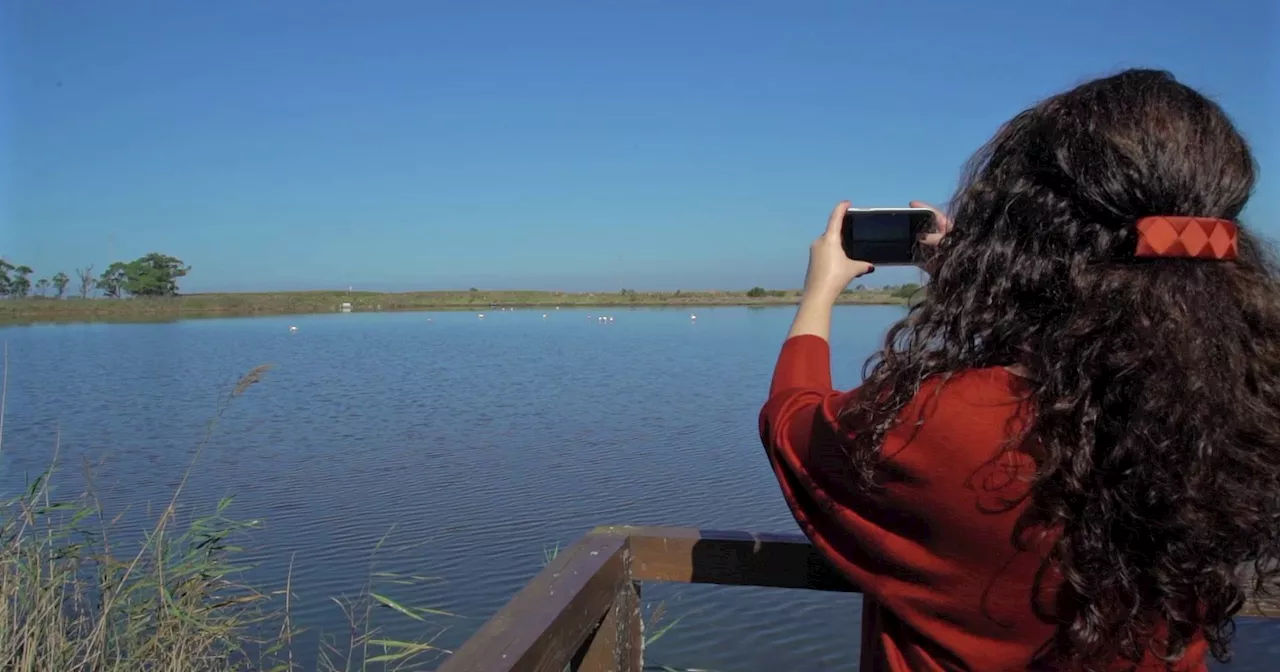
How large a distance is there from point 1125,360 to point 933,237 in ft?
1.28

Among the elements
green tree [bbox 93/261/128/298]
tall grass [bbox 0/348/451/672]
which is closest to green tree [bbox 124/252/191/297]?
green tree [bbox 93/261/128/298]

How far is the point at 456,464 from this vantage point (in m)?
10.2

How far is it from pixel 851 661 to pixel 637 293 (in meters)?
76.5

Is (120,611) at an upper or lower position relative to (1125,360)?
lower

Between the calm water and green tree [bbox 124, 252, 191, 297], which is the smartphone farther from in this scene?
green tree [bbox 124, 252, 191, 297]

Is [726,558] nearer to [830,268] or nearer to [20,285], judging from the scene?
[830,268]

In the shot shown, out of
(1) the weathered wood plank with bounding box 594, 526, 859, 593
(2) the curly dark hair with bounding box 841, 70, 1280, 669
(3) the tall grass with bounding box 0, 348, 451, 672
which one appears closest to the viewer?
(2) the curly dark hair with bounding box 841, 70, 1280, 669

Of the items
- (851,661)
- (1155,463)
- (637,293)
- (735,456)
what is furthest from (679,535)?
(637,293)

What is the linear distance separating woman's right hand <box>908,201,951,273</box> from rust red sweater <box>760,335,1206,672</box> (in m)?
0.17

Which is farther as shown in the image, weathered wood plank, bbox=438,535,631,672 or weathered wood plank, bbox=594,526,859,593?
weathered wood plank, bbox=594,526,859,593

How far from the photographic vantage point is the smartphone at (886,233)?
1.38 meters

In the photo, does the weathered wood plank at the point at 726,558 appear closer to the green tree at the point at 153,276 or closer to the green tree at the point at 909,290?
the green tree at the point at 909,290

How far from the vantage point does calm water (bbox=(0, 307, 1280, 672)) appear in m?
5.94

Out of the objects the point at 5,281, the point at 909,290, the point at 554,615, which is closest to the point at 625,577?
the point at 554,615
